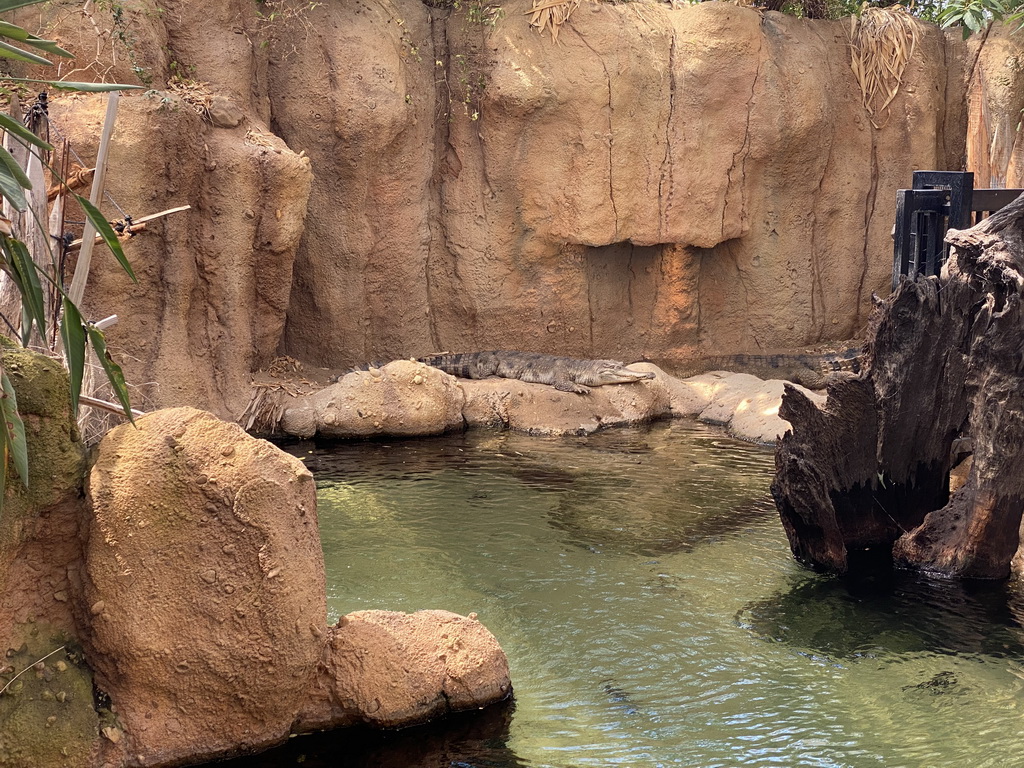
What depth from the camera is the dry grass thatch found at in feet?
39.7

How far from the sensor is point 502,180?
11391 millimetres

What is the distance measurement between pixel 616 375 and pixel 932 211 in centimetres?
469

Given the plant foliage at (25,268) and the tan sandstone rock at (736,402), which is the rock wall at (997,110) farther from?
the plant foliage at (25,268)

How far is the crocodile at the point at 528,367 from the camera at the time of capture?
1052 cm

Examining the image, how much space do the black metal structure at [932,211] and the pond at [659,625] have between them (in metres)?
1.75

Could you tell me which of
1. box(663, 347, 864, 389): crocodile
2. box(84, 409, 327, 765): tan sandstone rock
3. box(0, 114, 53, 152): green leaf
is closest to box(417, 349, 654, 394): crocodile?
box(663, 347, 864, 389): crocodile

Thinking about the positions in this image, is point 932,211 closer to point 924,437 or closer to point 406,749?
point 924,437

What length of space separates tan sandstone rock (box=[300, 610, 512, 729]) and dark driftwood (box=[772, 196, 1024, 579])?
2241mm

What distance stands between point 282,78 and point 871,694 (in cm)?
812

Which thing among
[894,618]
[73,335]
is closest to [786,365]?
[894,618]

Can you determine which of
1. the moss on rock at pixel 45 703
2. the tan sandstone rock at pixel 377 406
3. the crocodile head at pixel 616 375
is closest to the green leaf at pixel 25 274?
the moss on rock at pixel 45 703

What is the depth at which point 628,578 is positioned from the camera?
5.77m

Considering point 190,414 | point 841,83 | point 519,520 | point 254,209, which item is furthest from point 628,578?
point 841,83

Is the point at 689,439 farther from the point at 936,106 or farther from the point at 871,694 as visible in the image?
the point at 936,106
